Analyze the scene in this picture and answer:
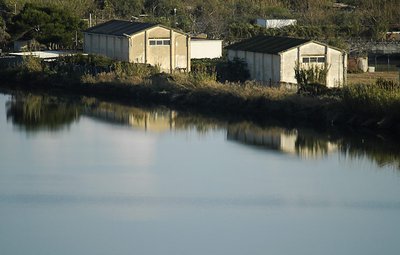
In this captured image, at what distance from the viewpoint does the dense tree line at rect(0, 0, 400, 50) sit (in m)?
38.2

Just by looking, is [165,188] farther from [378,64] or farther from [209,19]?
[209,19]

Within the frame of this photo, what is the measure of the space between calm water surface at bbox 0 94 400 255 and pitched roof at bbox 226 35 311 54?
4.26 metres

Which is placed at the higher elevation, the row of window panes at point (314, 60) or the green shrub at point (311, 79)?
the row of window panes at point (314, 60)

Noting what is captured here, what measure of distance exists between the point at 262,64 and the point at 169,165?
987 centimetres

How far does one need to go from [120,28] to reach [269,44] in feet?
19.4

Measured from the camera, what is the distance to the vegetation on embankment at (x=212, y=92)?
2362 cm

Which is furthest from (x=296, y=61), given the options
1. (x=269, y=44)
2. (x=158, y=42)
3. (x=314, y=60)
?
(x=158, y=42)

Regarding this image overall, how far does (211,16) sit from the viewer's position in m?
46.2

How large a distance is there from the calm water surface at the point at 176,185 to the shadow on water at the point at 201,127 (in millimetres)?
37

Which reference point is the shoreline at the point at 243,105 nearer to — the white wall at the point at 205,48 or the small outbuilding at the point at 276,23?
the white wall at the point at 205,48

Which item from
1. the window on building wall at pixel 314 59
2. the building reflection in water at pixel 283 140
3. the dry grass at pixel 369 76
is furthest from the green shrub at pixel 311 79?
the dry grass at pixel 369 76

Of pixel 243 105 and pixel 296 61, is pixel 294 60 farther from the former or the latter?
pixel 243 105

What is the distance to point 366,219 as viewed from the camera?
15.8 metres

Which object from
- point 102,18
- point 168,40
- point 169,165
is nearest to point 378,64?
point 168,40
